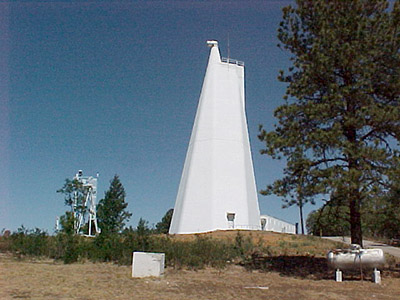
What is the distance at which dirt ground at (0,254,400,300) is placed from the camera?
26.6 feet

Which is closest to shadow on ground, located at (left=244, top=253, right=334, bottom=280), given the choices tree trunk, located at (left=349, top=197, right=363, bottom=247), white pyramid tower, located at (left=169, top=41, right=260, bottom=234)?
tree trunk, located at (left=349, top=197, right=363, bottom=247)

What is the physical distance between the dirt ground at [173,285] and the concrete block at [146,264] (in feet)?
1.08

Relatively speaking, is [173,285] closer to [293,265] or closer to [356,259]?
[356,259]

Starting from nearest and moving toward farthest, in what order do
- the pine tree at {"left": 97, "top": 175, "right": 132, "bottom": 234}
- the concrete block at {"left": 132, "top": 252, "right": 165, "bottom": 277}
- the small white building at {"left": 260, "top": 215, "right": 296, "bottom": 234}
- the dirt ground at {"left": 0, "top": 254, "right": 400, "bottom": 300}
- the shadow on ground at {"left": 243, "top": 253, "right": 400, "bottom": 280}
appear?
the dirt ground at {"left": 0, "top": 254, "right": 400, "bottom": 300} → the concrete block at {"left": 132, "top": 252, "right": 165, "bottom": 277} → the shadow on ground at {"left": 243, "top": 253, "right": 400, "bottom": 280} → the small white building at {"left": 260, "top": 215, "right": 296, "bottom": 234} → the pine tree at {"left": 97, "top": 175, "right": 132, "bottom": 234}

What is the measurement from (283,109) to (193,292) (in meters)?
6.46

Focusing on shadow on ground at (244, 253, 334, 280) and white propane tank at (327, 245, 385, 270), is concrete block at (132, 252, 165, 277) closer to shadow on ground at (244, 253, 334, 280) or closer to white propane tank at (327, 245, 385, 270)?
shadow on ground at (244, 253, 334, 280)

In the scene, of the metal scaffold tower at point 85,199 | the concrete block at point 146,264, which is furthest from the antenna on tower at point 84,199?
the concrete block at point 146,264

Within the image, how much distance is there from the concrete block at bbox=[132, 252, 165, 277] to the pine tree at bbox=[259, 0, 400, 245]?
4.30 m

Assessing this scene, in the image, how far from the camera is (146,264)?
1067cm

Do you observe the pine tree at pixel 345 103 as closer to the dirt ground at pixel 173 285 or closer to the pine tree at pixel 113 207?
the dirt ground at pixel 173 285

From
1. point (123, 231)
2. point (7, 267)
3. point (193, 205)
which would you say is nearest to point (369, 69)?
point (123, 231)

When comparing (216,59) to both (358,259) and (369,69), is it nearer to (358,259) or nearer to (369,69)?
(369,69)

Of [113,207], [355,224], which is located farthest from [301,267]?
[113,207]

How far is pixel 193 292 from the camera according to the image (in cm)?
877
